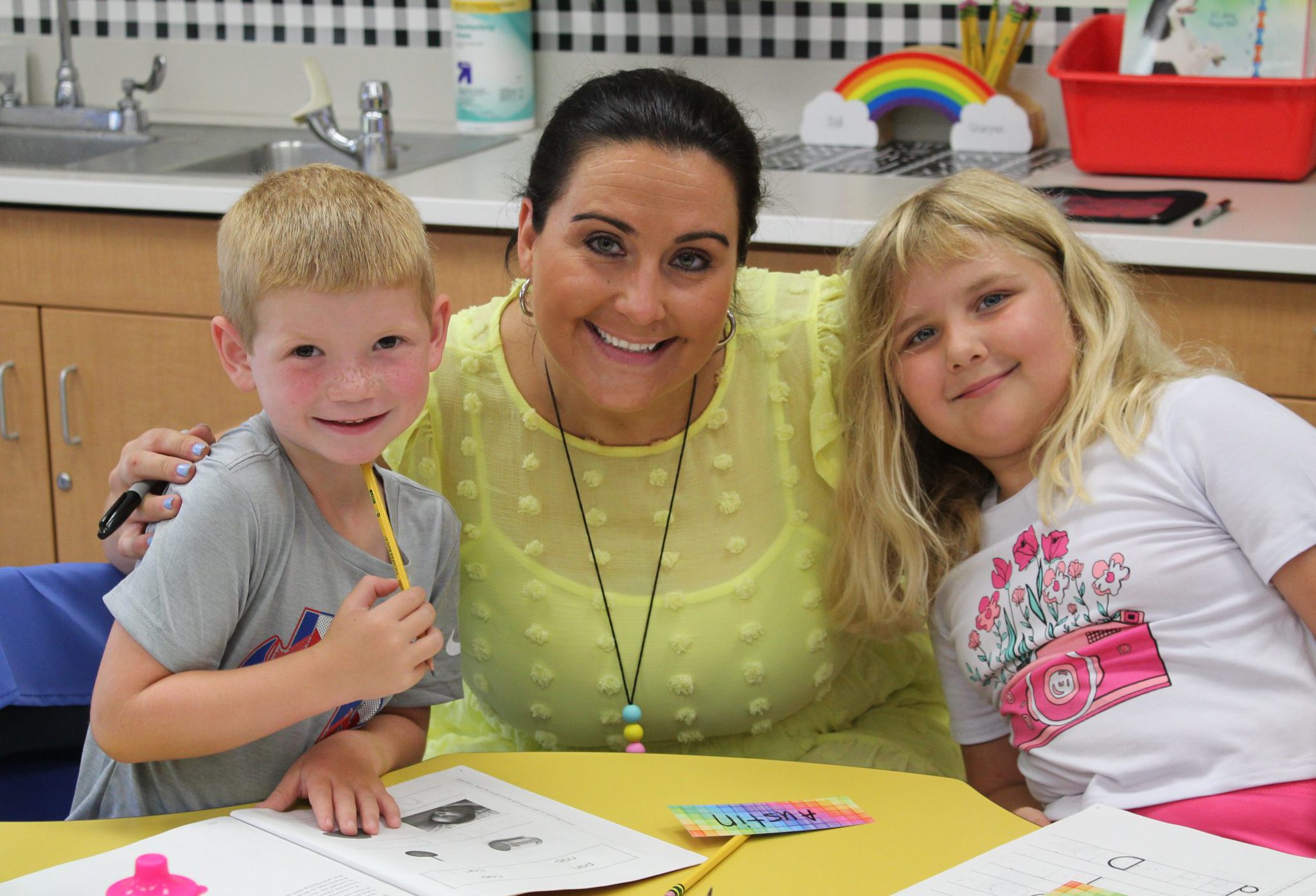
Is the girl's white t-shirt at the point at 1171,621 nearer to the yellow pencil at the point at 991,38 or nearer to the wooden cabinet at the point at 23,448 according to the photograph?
the yellow pencil at the point at 991,38

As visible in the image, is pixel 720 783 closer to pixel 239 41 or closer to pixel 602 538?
pixel 602 538

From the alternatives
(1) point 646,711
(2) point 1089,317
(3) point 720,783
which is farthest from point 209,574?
(2) point 1089,317

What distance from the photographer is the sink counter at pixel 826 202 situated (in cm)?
187

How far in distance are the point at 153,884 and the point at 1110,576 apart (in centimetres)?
87

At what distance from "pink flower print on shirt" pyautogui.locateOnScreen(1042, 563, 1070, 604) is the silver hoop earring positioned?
1.38 ft

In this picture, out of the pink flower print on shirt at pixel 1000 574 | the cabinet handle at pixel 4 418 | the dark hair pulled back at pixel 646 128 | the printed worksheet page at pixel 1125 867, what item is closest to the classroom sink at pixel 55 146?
the cabinet handle at pixel 4 418

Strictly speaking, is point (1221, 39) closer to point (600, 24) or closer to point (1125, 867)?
point (600, 24)

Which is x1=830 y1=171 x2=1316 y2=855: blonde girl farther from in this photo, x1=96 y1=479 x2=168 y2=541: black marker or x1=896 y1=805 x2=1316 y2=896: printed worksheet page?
x1=96 y1=479 x2=168 y2=541: black marker

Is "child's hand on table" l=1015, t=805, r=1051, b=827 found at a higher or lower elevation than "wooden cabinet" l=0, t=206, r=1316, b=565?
lower

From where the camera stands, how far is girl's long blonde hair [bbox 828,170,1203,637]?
139cm

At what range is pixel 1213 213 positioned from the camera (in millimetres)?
1990

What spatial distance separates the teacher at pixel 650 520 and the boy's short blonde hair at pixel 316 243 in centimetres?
27

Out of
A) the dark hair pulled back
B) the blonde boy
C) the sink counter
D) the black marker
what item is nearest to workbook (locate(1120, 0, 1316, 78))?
the sink counter

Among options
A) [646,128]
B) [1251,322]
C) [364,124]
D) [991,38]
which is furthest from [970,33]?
[646,128]
